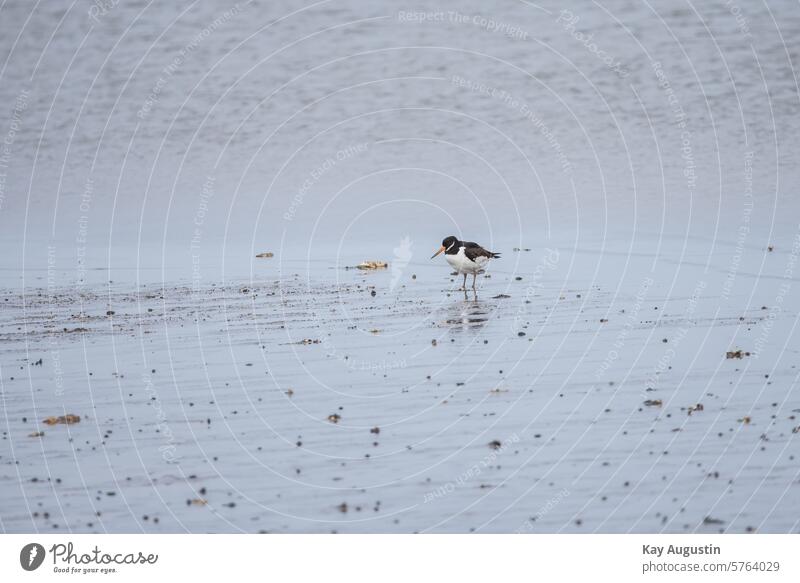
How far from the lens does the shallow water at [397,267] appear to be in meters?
14.1

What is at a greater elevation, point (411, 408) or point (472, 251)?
point (472, 251)

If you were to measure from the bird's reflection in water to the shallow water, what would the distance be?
4.9 inches

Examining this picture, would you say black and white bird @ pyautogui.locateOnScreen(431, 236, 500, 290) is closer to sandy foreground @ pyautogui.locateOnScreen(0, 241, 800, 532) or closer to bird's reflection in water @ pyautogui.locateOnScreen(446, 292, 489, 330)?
sandy foreground @ pyautogui.locateOnScreen(0, 241, 800, 532)

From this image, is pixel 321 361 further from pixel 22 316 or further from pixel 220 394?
pixel 22 316

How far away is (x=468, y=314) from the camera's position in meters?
24.3

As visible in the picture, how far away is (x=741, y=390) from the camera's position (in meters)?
17.1

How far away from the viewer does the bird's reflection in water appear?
75.8 feet

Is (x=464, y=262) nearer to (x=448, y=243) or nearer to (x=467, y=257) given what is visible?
(x=467, y=257)

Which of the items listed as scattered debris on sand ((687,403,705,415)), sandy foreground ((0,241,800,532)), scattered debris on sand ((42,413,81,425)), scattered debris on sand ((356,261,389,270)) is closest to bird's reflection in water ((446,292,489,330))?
sandy foreground ((0,241,800,532))

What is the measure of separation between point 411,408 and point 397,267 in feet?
45.0

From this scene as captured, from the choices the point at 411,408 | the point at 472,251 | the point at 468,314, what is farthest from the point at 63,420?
the point at 472,251

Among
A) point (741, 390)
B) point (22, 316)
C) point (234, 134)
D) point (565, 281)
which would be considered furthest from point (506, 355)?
point (234, 134)

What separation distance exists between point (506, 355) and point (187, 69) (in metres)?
39.1

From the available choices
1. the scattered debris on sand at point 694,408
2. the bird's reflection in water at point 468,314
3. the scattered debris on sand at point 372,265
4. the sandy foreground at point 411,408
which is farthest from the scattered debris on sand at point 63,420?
the scattered debris on sand at point 372,265
